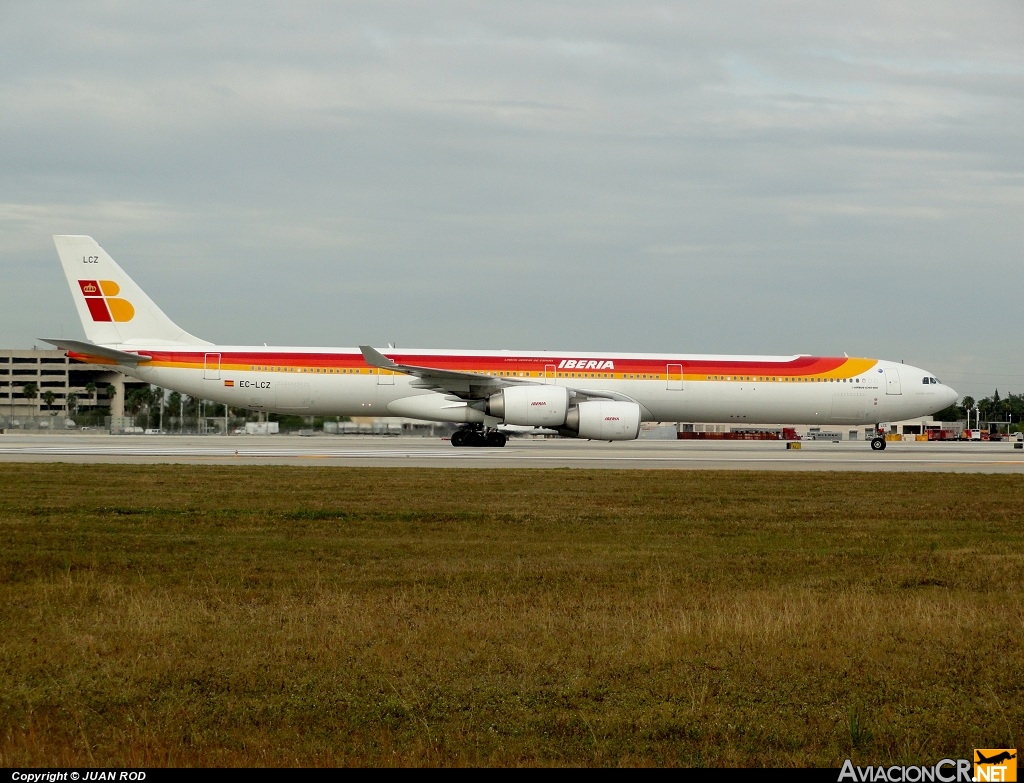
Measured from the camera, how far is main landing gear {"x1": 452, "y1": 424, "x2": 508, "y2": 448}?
3994cm

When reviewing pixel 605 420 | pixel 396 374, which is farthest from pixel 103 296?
pixel 605 420

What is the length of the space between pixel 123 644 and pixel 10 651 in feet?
2.32

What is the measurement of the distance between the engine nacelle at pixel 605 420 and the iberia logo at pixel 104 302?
57.3 ft

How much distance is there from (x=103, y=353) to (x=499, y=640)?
33.9 meters

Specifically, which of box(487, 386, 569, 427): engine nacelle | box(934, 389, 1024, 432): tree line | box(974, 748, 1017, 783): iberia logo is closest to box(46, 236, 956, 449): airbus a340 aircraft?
box(487, 386, 569, 427): engine nacelle

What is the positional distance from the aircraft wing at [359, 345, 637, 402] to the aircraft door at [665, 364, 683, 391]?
154 cm

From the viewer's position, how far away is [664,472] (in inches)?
1014

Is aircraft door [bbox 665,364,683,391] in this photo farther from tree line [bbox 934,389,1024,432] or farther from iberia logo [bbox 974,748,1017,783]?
tree line [bbox 934,389,1024,432]

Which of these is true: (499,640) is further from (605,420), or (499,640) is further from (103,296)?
(103,296)

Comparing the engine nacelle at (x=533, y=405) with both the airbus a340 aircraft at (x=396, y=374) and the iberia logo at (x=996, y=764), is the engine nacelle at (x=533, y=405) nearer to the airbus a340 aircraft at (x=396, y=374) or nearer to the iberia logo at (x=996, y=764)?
the airbus a340 aircraft at (x=396, y=374)

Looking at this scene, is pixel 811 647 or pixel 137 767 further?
pixel 811 647

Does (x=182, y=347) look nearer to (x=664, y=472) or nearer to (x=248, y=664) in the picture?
(x=664, y=472)

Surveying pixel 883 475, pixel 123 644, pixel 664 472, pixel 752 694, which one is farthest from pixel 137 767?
pixel 883 475

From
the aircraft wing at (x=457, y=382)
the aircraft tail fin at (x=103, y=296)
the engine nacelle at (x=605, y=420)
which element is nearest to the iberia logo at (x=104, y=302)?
the aircraft tail fin at (x=103, y=296)
